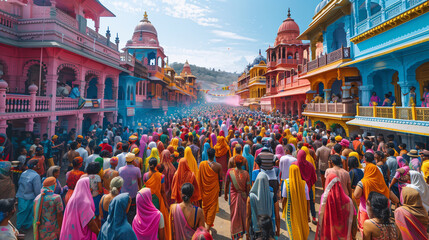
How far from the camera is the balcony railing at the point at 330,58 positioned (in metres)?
11.6

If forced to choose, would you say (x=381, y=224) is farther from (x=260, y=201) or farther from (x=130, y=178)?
(x=130, y=178)

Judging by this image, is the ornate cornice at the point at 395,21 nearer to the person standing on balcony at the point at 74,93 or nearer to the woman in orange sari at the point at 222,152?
the woman in orange sari at the point at 222,152

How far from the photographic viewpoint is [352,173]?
3895mm

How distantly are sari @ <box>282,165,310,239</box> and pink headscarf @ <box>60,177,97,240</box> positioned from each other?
3018 millimetres

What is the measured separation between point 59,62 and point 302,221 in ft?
37.8

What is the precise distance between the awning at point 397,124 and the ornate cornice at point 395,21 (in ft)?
13.8

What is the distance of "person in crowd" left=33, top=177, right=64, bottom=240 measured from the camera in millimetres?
2900

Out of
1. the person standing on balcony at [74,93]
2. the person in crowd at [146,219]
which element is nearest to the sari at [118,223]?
the person in crowd at [146,219]

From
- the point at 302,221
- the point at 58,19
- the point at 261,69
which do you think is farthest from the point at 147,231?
the point at 261,69

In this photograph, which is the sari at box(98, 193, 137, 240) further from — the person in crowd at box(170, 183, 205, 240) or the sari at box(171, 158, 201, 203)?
the sari at box(171, 158, 201, 203)

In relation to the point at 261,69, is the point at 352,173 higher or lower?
lower

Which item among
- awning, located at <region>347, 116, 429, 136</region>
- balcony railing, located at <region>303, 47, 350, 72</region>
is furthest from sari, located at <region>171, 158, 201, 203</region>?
balcony railing, located at <region>303, 47, 350, 72</region>

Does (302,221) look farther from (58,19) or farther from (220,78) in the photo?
(220,78)

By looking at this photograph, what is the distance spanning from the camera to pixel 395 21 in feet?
27.9
